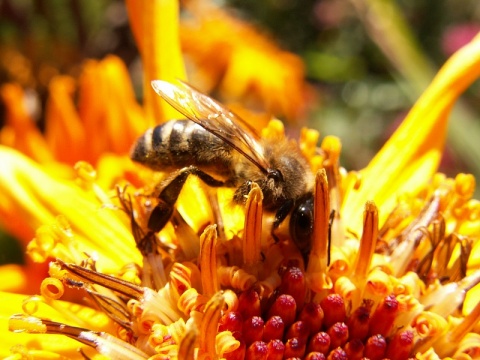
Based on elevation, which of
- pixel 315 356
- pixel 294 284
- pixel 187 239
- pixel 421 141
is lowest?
pixel 315 356

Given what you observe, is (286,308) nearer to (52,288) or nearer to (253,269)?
(253,269)

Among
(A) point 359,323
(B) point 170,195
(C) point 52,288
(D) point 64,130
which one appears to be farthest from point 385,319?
(D) point 64,130

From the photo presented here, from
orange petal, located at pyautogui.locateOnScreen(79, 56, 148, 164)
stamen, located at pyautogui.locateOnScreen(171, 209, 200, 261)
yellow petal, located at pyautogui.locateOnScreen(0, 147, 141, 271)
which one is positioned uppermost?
orange petal, located at pyautogui.locateOnScreen(79, 56, 148, 164)

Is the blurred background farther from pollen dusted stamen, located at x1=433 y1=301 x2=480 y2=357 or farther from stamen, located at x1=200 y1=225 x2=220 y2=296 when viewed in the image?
stamen, located at x1=200 y1=225 x2=220 y2=296

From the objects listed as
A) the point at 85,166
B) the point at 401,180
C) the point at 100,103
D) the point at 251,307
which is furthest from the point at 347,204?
the point at 100,103

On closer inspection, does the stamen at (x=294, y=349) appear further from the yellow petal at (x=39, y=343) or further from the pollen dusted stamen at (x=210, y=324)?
the yellow petal at (x=39, y=343)

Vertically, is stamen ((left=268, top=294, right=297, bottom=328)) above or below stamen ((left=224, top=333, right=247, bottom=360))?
above

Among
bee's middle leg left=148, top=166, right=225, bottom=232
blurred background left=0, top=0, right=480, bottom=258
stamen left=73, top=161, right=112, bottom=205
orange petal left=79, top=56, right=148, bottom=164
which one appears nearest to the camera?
bee's middle leg left=148, top=166, right=225, bottom=232

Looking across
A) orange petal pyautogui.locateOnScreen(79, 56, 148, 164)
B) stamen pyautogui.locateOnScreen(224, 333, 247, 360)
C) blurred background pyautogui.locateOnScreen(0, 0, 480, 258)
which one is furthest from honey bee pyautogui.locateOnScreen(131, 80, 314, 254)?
blurred background pyautogui.locateOnScreen(0, 0, 480, 258)
